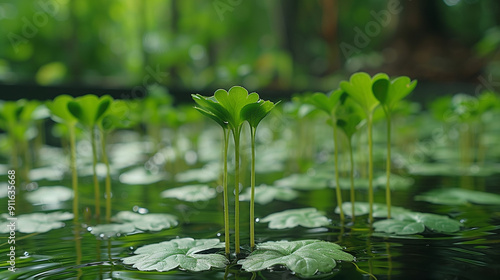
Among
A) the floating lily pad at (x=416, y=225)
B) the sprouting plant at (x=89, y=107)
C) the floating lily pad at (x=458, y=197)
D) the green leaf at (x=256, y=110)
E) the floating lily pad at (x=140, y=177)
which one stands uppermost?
the sprouting plant at (x=89, y=107)

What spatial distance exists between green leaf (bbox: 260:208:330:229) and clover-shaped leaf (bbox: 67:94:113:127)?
461 millimetres

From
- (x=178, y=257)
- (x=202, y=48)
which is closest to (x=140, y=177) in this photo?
(x=178, y=257)

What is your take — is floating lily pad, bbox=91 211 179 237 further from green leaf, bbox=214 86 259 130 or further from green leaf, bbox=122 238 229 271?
green leaf, bbox=214 86 259 130

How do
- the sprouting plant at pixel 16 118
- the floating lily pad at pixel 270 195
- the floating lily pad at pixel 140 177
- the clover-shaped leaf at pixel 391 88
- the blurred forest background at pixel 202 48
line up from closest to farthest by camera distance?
the clover-shaped leaf at pixel 391 88 → the floating lily pad at pixel 270 195 → the sprouting plant at pixel 16 118 → the floating lily pad at pixel 140 177 → the blurred forest background at pixel 202 48

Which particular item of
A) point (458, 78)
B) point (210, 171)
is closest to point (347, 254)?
point (210, 171)

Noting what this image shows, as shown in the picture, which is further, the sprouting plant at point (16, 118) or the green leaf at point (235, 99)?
the sprouting plant at point (16, 118)

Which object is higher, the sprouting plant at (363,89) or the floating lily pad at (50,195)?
the sprouting plant at (363,89)

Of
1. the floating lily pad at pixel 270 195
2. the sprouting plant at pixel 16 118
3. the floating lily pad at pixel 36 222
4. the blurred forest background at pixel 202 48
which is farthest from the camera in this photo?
the blurred forest background at pixel 202 48

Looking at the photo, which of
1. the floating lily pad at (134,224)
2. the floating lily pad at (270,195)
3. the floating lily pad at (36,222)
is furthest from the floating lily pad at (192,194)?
the floating lily pad at (36,222)

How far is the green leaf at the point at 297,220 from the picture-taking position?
99 centimetres

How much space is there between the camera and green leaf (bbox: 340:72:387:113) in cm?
92

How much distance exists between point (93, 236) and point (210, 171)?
2.91 ft

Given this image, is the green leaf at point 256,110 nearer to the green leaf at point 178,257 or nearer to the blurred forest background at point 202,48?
the green leaf at point 178,257

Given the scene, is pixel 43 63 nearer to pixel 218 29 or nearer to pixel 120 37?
pixel 120 37
